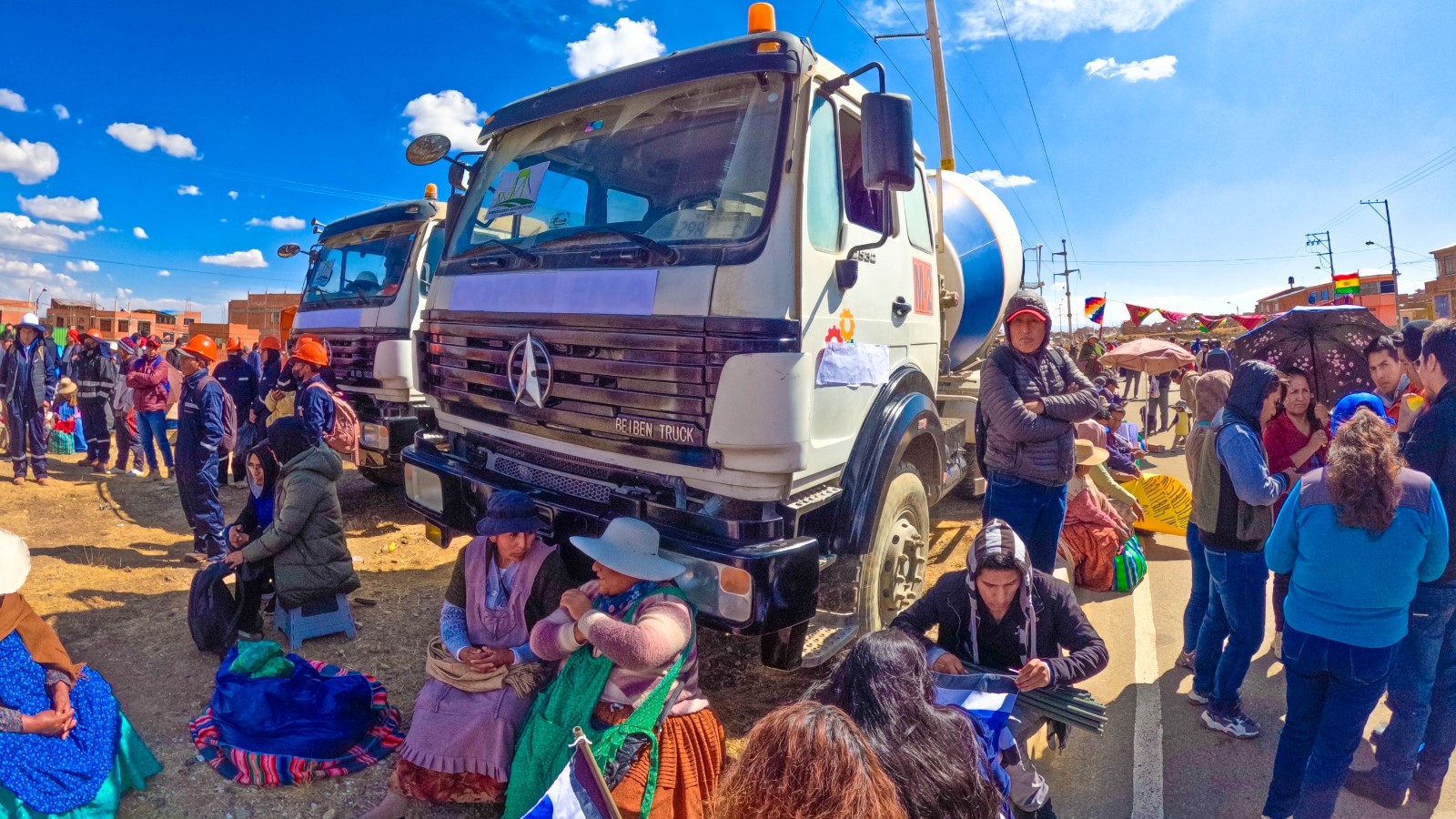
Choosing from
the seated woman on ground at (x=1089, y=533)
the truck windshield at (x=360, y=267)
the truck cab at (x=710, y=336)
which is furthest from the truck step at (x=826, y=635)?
the truck windshield at (x=360, y=267)

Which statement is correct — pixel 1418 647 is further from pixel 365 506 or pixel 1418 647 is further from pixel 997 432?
pixel 365 506

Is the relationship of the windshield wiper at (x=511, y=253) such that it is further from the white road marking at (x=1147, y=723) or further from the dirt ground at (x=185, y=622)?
the white road marking at (x=1147, y=723)

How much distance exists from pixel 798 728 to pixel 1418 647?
284cm

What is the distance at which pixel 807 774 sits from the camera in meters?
1.21

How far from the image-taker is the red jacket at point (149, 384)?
7312 millimetres

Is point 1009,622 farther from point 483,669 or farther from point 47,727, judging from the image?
point 47,727

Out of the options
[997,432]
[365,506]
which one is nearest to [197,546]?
[365,506]

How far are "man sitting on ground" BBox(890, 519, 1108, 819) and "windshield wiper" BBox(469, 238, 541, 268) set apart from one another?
84.1 inches

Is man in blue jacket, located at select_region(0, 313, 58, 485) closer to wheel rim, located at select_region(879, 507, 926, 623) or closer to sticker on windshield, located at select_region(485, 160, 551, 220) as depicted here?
sticker on windshield, located at select_region(485, 160, 551, 220)

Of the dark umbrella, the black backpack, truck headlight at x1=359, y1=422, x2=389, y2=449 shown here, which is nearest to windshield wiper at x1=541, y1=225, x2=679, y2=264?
the black backpack

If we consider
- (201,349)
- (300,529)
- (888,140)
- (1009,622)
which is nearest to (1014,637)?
(1009,622)

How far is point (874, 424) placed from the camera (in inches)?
133

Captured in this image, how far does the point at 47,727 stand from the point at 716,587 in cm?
230

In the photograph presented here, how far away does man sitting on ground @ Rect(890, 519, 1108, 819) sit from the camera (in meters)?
2.56
